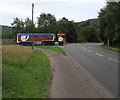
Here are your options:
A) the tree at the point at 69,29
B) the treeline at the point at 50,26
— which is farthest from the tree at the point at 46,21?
the tree at the point at 69,29

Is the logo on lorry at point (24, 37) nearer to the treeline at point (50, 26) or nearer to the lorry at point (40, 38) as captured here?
the lorry at point (40, 38)

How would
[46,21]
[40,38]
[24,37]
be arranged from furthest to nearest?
[46,21] < [40,38] < [24,37]

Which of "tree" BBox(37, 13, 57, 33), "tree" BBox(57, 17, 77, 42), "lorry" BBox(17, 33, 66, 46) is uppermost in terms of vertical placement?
"tree" BBox(37, 13, 57, 33)

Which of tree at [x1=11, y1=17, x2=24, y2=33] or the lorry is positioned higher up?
tree at [x1=11, y1=17, x2=24, y2=33]

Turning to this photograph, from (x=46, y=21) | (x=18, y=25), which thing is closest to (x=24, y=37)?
(x=18, y=25)

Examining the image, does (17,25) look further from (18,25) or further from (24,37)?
(24,37)

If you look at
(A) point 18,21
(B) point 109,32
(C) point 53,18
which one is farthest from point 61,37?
(C) point 53,18

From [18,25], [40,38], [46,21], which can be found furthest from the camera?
[46,21]

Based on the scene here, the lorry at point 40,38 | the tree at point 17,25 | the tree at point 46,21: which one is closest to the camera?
the lorry at point 40,38

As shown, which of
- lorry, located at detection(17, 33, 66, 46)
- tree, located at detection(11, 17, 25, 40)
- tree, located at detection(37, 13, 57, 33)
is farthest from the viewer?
tree, located at detection(37, 13, 57, 33)

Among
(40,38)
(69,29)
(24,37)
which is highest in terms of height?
(69,29)

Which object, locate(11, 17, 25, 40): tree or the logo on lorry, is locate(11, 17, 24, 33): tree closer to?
locate(11, 17, 25, 40): tree

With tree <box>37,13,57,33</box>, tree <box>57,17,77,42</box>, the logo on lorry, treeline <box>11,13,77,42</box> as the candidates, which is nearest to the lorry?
the logo on lorry

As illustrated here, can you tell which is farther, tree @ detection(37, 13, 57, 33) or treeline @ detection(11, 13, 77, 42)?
tree @ detection(37, 13, 57, 33)
